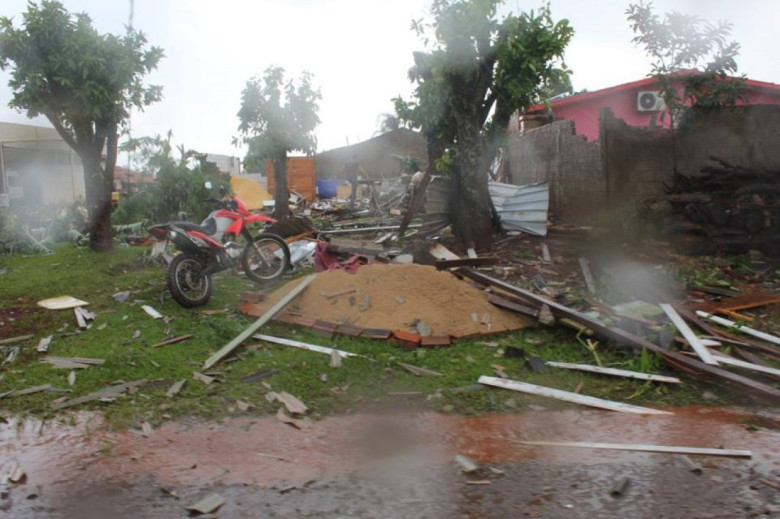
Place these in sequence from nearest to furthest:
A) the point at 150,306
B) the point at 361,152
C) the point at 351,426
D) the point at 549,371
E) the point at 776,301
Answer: the point at 351,426
the point at 549,371
the point at 776,301
the point at 150,306
the point at 361,152

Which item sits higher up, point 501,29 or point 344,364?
point 501,29

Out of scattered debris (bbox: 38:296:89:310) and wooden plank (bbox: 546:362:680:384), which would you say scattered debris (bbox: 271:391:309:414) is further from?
scattered debris (bbox: 38:296:89:310)

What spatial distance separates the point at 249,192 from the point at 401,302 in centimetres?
2173

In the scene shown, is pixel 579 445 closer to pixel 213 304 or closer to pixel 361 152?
pixel 213 304

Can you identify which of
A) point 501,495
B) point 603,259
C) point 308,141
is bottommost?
point 501,495

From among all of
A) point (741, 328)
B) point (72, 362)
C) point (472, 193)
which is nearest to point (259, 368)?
point (72, 362)

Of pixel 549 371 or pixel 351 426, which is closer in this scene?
pixel 351 426

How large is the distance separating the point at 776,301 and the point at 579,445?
13.7 ft

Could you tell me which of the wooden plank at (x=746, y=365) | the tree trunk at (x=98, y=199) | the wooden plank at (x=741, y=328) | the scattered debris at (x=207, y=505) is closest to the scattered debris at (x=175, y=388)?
the scattered debris at (x=207, y=505)

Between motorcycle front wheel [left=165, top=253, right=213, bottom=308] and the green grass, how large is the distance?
0.15 meters

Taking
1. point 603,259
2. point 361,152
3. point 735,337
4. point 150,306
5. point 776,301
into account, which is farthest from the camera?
point 361,152

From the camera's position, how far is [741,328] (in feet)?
19.8

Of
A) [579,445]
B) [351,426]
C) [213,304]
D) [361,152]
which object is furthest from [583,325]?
[361,152]

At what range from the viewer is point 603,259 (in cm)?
908
